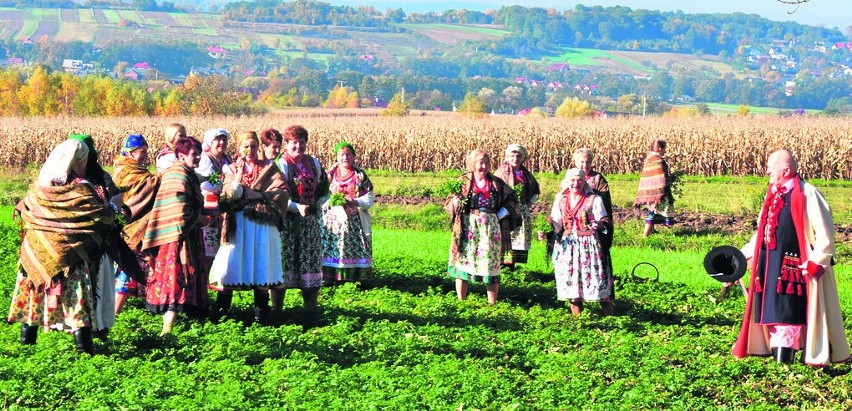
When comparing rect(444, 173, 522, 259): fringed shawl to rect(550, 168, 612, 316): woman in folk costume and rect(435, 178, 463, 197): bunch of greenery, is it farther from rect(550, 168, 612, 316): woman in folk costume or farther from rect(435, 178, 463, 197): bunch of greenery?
rect(550, 168, 612, 316): woman in folk costume

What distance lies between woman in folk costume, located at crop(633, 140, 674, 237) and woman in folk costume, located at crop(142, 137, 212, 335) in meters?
11.5

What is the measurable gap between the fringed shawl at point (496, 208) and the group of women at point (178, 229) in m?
1.06

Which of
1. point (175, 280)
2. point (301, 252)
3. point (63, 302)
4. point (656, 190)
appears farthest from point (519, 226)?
point (656, 190)

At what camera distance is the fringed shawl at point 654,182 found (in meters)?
21.4

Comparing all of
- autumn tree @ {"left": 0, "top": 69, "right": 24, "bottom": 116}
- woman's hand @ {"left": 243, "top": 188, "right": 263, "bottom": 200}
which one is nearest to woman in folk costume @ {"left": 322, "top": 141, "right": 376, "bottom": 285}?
woman's hand @ {"left": 243, "top": 188, "right": 263, "bottom": 200}

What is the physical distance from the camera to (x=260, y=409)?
9.10 m

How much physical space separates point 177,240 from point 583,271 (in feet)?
14.2

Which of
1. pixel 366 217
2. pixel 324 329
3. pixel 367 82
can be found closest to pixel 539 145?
pixel 366 217

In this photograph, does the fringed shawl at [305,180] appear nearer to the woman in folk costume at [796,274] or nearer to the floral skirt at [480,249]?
the floral skirt at [480,249]

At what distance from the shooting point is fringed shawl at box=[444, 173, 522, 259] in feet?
46.1

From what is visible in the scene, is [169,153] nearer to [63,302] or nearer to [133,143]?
[133,143]

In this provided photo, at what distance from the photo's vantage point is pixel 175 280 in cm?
1133

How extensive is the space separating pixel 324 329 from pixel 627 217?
510 inches

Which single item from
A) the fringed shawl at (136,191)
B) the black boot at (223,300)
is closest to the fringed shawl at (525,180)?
the black boot at (223,300)
